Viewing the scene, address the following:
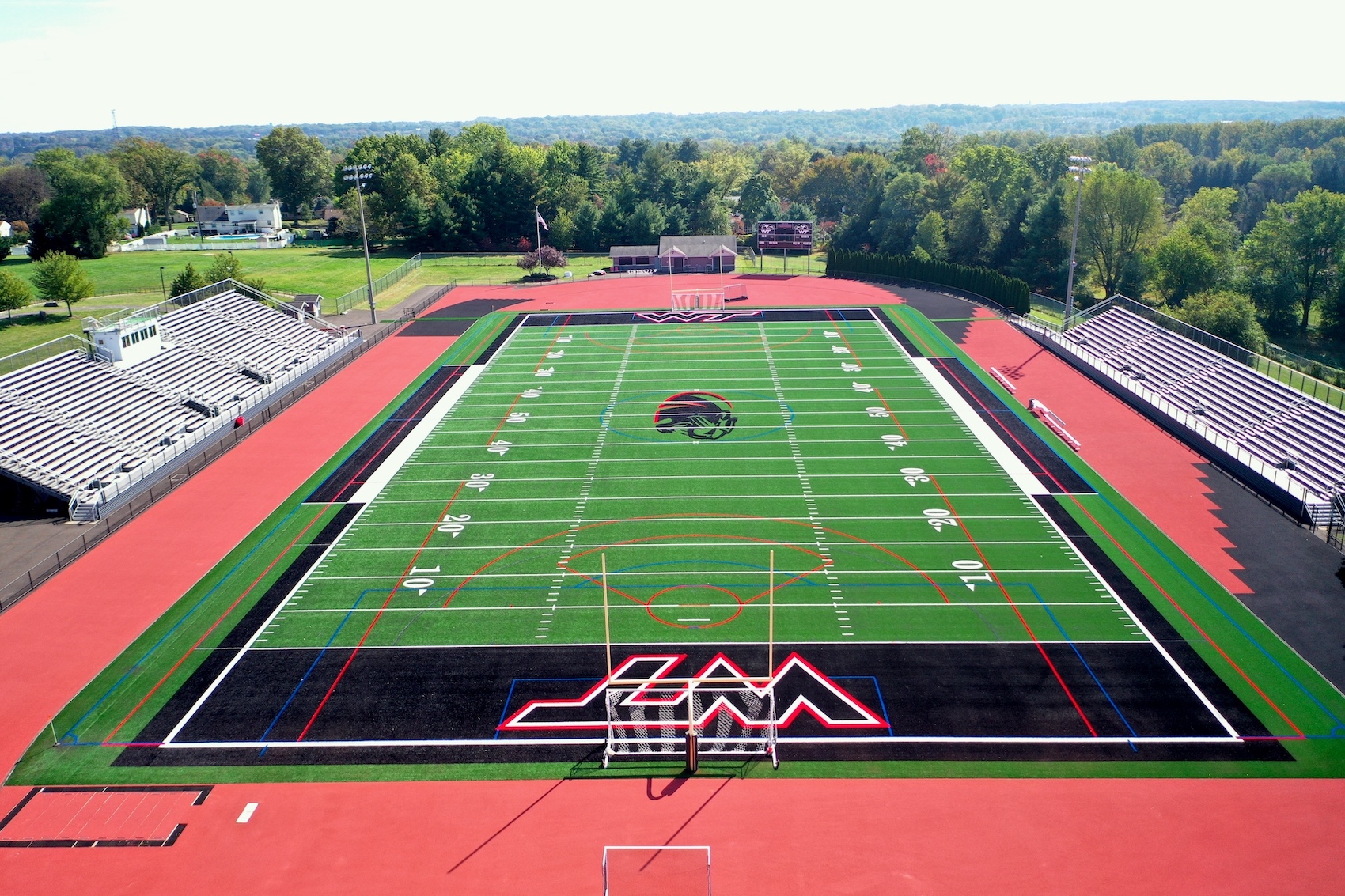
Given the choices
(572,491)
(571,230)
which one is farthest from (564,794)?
(571,230)

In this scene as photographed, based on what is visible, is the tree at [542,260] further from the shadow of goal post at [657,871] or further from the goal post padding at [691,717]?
the shadow of goal post at [657,871]

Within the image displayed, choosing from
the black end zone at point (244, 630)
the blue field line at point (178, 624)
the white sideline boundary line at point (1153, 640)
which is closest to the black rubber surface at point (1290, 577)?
the white sideline boundary line at point (1153, 640)

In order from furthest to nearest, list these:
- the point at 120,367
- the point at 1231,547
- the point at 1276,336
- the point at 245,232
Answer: the point at 245,232, the point at 1276,336, the point at 120,367, the point at 1231,547

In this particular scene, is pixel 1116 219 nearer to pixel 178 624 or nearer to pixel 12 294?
pixel 178 624

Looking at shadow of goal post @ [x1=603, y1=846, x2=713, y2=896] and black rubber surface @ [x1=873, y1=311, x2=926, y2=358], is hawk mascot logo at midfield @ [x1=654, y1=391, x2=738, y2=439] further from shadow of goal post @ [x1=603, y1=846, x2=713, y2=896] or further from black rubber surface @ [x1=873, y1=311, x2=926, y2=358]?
shadow of goal post @ [x1=603, y1=846, x2=713, y2=896]

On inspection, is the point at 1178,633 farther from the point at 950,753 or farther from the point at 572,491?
the point at 572,491

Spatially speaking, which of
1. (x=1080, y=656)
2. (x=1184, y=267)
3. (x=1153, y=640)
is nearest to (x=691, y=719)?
(x=1080, y=656)

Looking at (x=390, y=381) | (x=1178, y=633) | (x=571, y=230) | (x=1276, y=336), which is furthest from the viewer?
(x=571, y=230)
